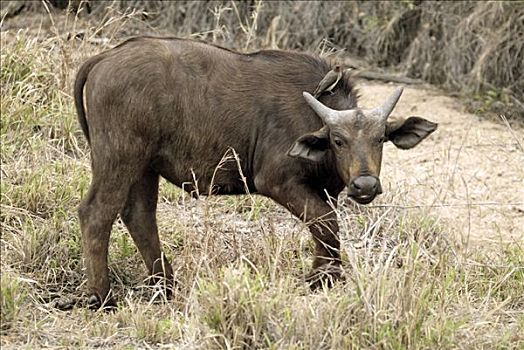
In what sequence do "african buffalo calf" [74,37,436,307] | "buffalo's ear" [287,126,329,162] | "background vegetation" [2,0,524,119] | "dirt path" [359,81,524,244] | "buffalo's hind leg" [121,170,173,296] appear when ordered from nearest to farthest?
1. "buffalo's ear" [287,126,329,162]
2. "african buffalo calf" [74,37,436,307]
3. "buffalo's hind leg" [121,170,173,296]
4. "dirt path" [359,81,524,244]
5. "background vegetation" [2,0,524,119]

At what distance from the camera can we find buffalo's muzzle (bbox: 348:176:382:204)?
6879 millimetres

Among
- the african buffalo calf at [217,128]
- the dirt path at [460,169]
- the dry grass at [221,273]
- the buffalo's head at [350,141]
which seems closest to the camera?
the dry grass at [221,273]

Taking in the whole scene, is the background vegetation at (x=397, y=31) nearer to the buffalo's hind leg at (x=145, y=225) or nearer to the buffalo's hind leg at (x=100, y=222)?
the buffalo's hind leg at (x=145, y=225)

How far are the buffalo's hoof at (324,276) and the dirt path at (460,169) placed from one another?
1.31 m

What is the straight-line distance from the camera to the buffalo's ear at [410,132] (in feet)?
24.4

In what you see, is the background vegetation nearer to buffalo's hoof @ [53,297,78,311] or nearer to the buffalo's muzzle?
buffalo's hoof @ [53,297,78,311]

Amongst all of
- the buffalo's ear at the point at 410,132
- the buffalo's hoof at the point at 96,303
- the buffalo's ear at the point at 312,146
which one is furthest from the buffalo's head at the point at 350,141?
the buffalo's hoof at the point at 96,303

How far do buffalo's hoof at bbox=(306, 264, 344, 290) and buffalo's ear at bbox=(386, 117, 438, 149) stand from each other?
829 millimetres


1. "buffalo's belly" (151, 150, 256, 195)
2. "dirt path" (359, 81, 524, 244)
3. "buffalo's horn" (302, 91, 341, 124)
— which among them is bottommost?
"dirt path" (359, 81, 524, 244)

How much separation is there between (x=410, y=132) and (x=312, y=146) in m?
0.68

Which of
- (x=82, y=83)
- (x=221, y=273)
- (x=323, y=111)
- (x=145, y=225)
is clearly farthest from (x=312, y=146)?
(x=82, y=83)

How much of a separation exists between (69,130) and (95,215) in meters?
2.27

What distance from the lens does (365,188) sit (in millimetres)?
6879

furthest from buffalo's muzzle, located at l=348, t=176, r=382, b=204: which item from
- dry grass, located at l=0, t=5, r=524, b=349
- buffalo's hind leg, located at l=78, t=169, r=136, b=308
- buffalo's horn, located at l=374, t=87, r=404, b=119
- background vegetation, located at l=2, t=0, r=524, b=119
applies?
background vegetation, located at l=2, t=0, r=524, b=119
